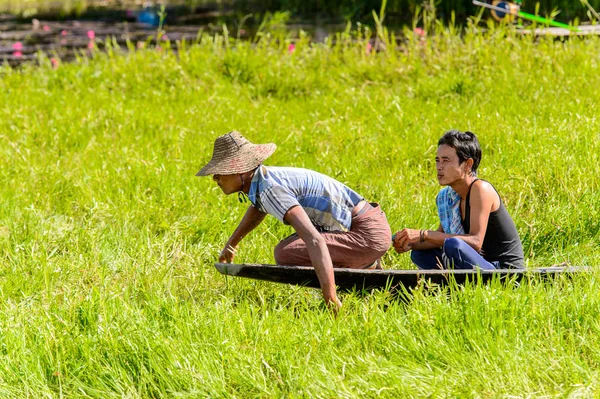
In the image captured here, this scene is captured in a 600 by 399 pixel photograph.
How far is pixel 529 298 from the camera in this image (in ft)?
11.9

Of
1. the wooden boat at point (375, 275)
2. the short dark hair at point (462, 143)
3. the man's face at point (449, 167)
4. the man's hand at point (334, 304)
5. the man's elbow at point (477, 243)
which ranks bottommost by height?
the man's hand at point (334, 304)

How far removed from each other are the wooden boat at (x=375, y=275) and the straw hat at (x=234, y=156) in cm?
47

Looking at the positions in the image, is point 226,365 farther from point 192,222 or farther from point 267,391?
point 192,222

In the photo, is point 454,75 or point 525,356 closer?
point 525,356

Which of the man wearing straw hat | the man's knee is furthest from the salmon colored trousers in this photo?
the man's knee

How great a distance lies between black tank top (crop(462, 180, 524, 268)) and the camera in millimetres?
4223

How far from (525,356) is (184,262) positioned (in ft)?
7.55

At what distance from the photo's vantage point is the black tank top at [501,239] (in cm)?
422

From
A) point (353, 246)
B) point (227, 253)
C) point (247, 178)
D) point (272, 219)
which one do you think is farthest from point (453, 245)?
point (272, 219)

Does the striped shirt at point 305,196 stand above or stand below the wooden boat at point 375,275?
above

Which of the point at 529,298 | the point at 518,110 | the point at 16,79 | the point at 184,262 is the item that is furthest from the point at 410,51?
the point at 529,298

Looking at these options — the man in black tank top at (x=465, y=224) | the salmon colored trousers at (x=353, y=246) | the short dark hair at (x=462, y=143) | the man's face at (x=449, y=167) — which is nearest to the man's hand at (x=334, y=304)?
the salmon colored trousers at (x=353, y=246)

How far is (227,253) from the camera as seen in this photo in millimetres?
4367

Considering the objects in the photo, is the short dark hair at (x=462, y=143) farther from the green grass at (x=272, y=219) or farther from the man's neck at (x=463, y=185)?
the green grass at (x=272, y=219)
